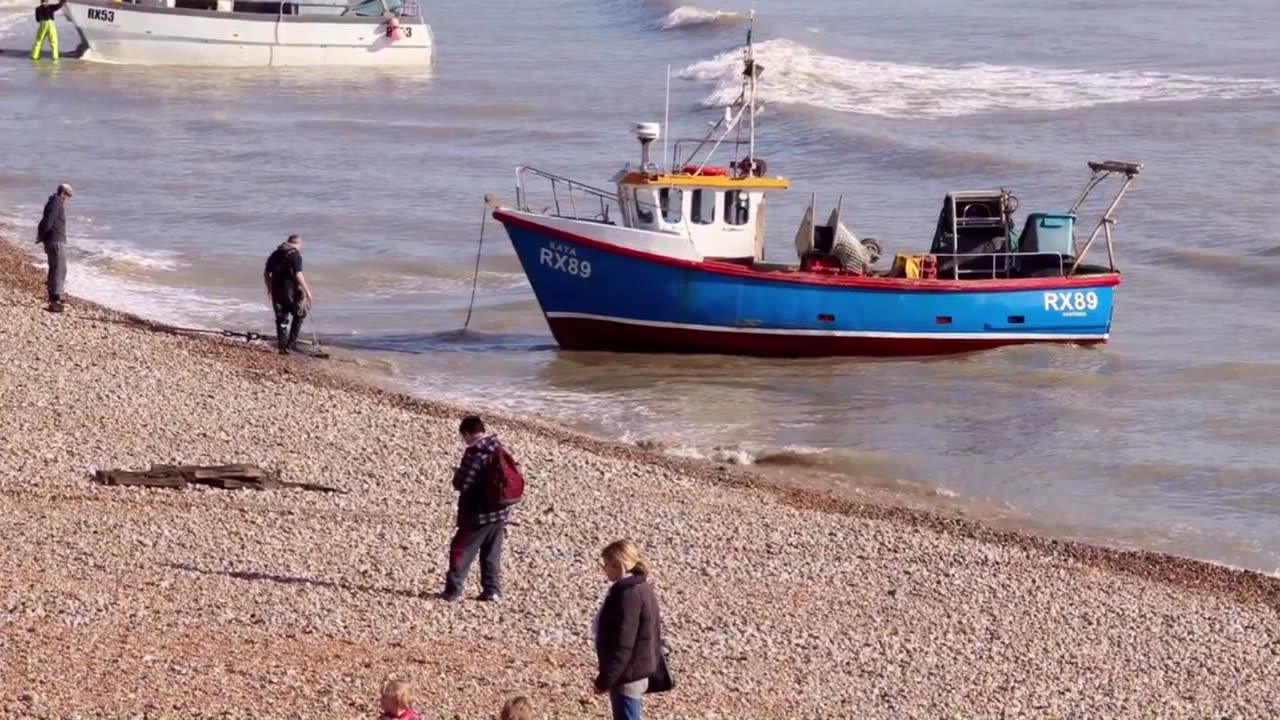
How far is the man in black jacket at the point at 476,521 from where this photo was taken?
458 inches

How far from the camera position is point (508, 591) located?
12.8 m

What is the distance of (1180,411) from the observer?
2241cm

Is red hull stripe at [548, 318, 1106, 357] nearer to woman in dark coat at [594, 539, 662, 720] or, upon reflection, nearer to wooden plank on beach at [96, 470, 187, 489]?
wooden plank on beach at [96, 470, 187, 489]

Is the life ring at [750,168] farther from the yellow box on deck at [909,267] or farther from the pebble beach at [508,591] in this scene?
the pebble beach at [508,591]

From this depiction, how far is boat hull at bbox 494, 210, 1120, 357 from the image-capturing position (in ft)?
74.9

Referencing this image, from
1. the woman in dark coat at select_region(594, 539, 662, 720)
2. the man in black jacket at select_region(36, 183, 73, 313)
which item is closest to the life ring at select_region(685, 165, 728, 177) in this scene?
the man in black jacket at select_region(36, 183, 73, 313)

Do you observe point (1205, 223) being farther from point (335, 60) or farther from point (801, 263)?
point (335, 60)

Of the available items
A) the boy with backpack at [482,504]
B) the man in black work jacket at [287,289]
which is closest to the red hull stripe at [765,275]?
the man in black work jacket at [287,289]

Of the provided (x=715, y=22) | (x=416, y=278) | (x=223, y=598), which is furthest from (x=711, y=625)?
(x=715, y=22)

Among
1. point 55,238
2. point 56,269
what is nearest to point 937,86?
point 56,269

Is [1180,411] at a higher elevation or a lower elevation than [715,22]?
lower

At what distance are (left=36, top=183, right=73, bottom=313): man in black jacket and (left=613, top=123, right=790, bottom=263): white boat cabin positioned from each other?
20.4ft

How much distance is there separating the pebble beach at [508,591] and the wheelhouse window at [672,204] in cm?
471

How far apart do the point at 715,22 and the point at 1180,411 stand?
132 feet
